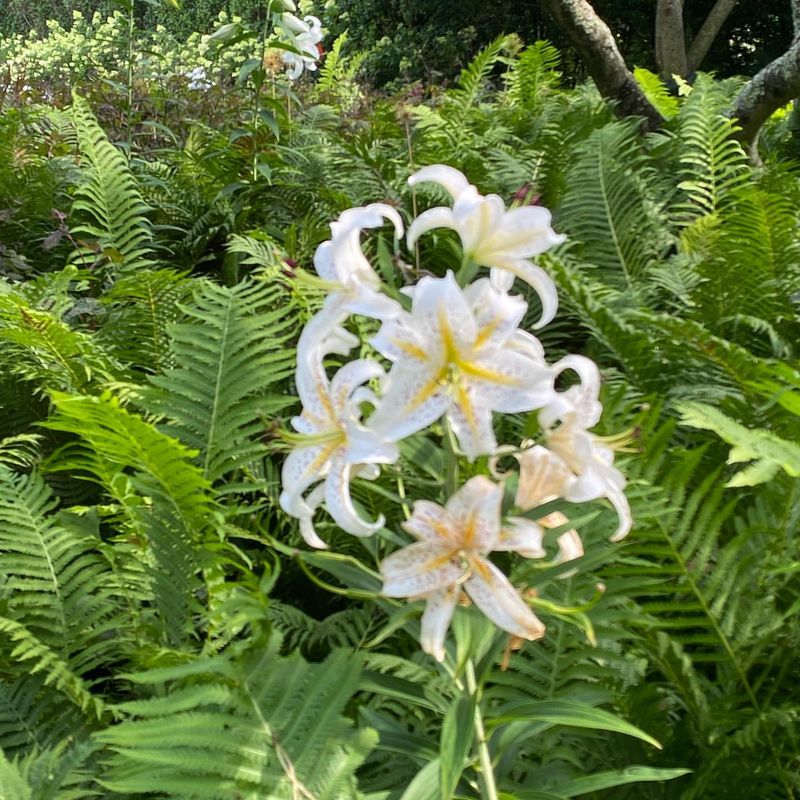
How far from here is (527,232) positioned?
0.94m

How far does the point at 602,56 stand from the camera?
384 centimetres

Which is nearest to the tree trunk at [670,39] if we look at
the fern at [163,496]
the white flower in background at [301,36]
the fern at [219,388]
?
the white flower in background at [301,36]

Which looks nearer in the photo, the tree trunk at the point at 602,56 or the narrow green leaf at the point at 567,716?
the narrow green leaf at the point at 567,716

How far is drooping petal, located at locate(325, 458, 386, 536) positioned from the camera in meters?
0.95

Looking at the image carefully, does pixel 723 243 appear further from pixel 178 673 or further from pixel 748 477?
pixel 178 673

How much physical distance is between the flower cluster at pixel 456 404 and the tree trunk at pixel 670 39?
789cm

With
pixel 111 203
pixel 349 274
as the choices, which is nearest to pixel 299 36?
pixel 111 203

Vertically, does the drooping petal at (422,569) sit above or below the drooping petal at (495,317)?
below

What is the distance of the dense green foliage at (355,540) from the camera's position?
3.56 ft

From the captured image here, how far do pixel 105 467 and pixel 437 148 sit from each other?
2270mm

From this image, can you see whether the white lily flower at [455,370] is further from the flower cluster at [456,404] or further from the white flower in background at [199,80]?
the white flower in background at [199,80]

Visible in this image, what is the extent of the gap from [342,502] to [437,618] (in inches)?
6.3

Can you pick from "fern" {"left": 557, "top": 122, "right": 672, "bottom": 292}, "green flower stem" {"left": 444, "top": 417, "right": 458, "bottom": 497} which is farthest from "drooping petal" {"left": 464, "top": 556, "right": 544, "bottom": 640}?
"fern" {"left": 557, "top": 122, "right": 672, "bottom": 292}

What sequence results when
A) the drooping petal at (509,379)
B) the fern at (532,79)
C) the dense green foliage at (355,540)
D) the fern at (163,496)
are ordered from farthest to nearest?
the fern at (532,79)
the fern at (163,496)
the dense green foliage at (355,540)
the drooping petal at (509,379)
